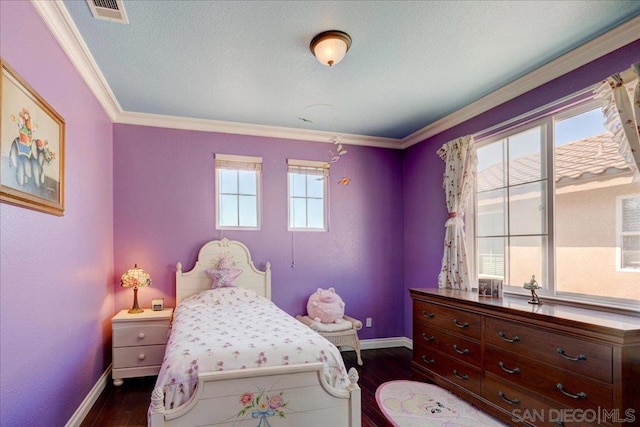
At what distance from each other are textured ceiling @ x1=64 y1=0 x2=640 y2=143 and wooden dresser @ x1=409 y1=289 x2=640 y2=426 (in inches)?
71.1

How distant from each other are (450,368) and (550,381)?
3.10 feet

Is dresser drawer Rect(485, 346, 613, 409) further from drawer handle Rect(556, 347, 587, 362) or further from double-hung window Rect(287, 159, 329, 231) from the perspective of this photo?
double-hung window Rect(287, 159, 329, 231)

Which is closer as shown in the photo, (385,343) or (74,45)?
(74,45)

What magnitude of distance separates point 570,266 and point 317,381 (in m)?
2.07

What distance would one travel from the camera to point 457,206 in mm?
3633

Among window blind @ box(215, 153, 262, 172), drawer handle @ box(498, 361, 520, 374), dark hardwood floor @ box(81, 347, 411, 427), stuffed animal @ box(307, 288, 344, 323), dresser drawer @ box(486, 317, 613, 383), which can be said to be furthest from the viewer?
window blind @ box(215, 153, 262, 172)

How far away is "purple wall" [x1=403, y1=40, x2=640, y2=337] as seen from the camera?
9.55 ft

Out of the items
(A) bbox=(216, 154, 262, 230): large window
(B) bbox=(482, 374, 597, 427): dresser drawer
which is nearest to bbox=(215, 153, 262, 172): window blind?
(A) bbox=(216, 154, 262, 230): large window

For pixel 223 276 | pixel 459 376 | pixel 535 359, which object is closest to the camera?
pixel 535 359

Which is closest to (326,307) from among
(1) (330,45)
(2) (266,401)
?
(2) (266,401)

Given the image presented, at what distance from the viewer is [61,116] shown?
2.30 m

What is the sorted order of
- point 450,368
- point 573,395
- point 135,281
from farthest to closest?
1. point 135,281
2. point 450,368
3. point 573,395

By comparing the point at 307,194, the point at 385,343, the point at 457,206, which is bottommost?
the point at 385,343

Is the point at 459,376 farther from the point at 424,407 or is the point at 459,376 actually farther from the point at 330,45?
the point at 330,45
